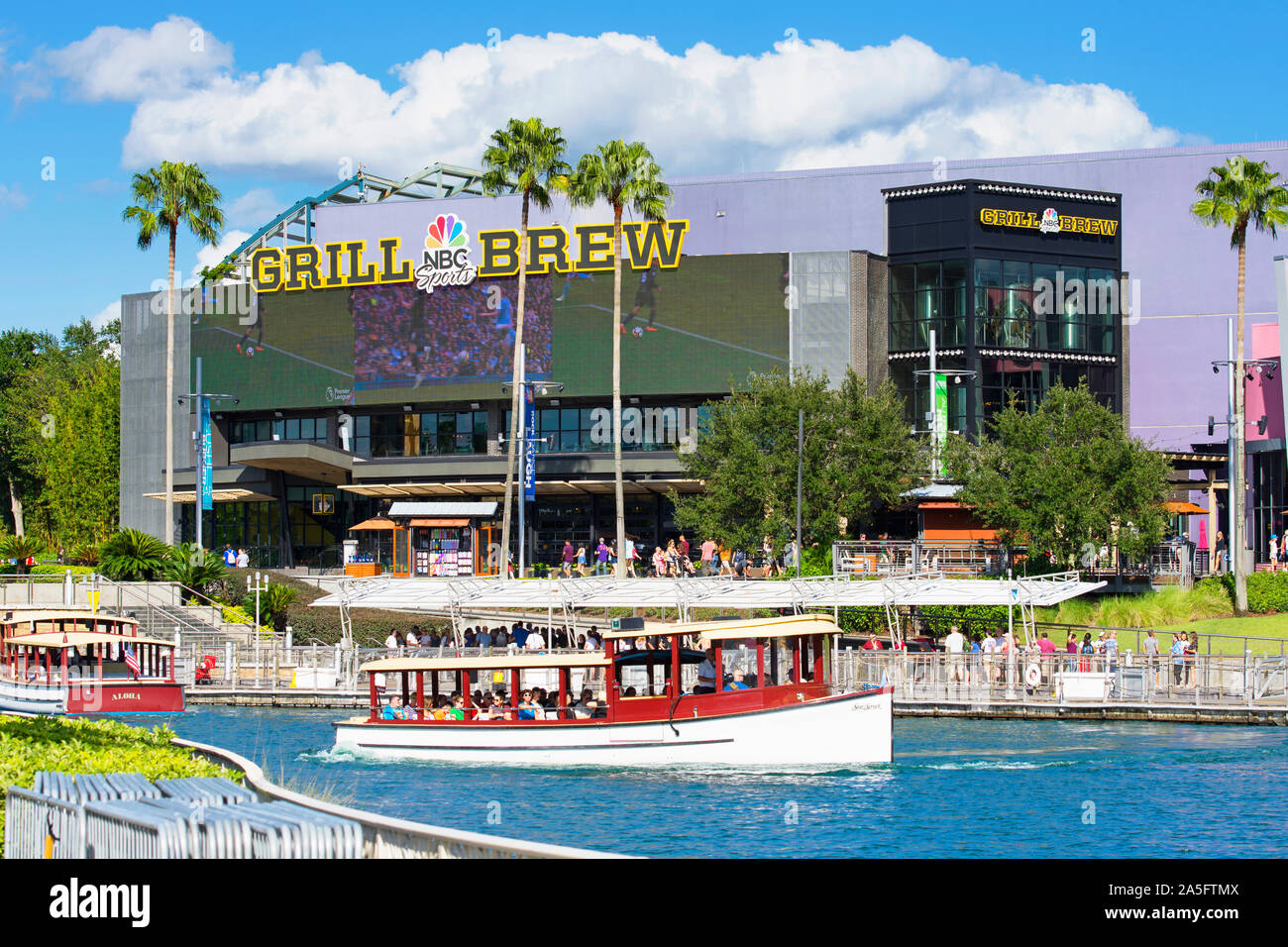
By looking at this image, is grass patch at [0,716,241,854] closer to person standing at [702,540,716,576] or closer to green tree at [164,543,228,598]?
person standing at [702,540,716,576]

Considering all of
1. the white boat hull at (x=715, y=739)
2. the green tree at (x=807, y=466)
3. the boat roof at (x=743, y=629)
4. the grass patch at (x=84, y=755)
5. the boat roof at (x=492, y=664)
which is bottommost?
the white boat hull at (x=715, y=739)

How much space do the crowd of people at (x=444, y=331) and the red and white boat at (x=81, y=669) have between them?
34318mm

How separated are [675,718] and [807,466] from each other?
1120 inches

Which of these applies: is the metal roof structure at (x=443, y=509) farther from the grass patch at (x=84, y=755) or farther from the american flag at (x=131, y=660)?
the grass patch at (x=84, y=755)

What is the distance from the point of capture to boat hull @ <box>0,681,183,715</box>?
43188 mm

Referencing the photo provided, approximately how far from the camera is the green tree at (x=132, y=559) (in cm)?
6216

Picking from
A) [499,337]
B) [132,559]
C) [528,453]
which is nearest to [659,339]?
[499,337]

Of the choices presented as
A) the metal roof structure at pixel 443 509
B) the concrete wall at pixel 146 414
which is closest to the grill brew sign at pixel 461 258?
the concrete wall at pixel 146 414

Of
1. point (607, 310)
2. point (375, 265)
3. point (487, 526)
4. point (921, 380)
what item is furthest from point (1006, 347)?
point (375, 265)

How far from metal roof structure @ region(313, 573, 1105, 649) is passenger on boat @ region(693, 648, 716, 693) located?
9289mm

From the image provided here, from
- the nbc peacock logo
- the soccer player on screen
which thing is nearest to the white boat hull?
the soccer player on screen
